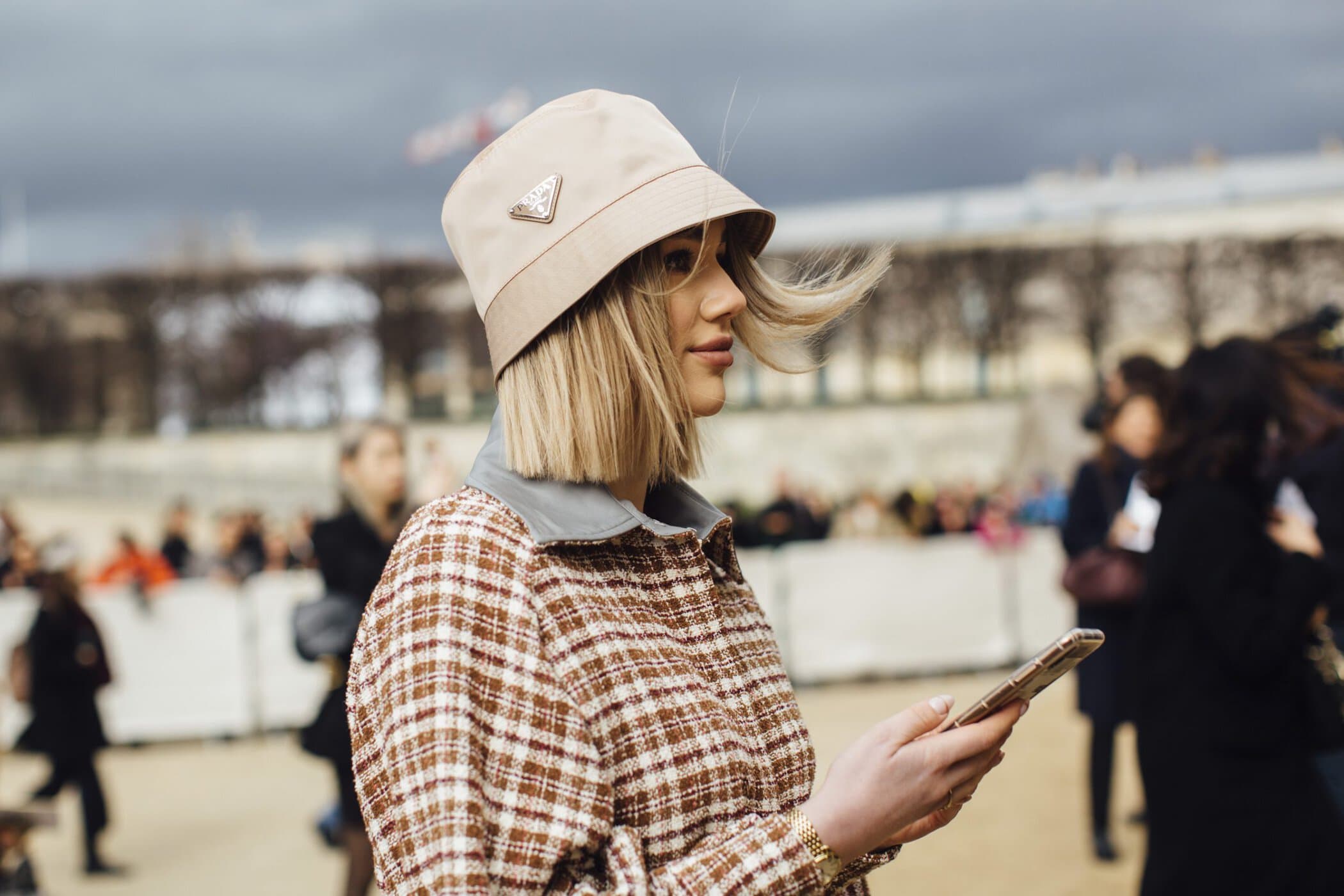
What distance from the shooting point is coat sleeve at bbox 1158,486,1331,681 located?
3135mm

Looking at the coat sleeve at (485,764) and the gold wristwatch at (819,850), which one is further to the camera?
the gold wristwatch at (819,850)

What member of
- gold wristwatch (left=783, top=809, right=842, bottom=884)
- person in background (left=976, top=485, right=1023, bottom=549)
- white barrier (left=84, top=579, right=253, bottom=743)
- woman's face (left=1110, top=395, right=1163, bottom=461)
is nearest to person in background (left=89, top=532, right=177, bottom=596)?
white barrier (left=84, top=579, right=253, bottom=743)

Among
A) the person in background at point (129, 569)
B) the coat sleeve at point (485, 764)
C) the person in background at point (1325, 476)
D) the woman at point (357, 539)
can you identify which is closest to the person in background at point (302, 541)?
the person in background at point (129, 569)

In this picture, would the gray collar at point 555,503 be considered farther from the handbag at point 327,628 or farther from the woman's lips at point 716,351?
the handbag at point 327,628

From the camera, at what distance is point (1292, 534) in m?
3.46

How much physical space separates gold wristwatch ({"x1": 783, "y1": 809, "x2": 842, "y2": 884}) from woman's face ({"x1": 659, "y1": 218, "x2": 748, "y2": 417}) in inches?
19.9

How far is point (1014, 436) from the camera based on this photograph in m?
38.5

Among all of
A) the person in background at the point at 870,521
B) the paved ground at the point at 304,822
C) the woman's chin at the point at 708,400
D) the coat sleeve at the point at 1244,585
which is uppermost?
the woman's chin at the point at 708,400

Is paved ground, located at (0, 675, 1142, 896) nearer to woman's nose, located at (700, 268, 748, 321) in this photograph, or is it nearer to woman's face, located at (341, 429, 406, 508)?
woman's face, located at (341, 429, 406, 508)

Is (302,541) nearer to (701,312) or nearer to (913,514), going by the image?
(913,514)

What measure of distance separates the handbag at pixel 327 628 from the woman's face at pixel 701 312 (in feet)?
9.78

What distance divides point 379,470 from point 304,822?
3.46 meters

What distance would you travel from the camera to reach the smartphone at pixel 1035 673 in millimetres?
1538

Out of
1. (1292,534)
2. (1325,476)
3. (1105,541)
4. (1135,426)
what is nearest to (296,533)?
(1105,541)
